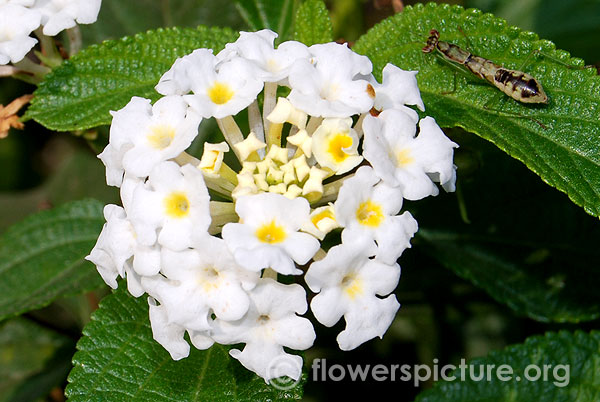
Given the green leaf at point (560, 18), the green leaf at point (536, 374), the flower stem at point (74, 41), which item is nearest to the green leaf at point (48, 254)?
the flower stem at point (74, 41)

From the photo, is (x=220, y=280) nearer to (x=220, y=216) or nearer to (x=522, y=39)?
(x=220, y=216)

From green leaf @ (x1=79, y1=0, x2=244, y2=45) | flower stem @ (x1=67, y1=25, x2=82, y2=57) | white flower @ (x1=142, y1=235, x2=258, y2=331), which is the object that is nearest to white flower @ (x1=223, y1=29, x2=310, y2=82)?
white flower @ (x1=142, y1=235, x2=258, y2=331)

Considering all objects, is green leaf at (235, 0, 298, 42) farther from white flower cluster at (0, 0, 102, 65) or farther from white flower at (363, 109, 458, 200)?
white flower at (363, 109, 458, 200)

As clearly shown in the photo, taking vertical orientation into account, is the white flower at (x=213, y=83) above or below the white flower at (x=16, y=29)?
above

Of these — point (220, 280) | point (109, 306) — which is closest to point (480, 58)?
point (220, 280)

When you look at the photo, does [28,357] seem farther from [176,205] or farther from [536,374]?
[536,374]

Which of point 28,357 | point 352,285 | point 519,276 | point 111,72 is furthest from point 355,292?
point 28,357

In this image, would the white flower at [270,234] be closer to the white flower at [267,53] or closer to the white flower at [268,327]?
the white flower at [268,327]
